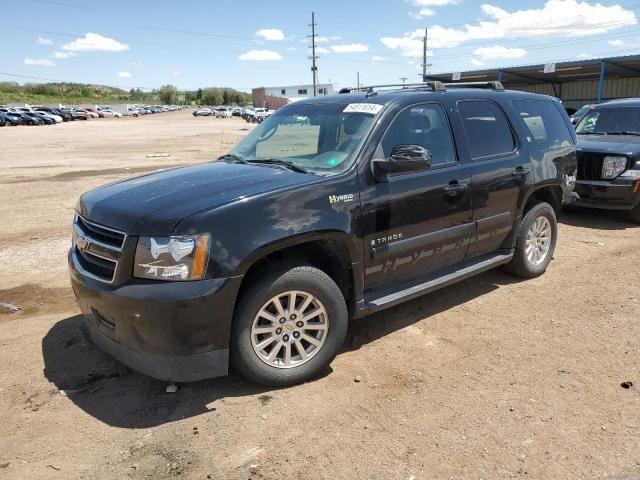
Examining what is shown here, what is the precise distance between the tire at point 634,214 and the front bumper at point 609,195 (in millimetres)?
149

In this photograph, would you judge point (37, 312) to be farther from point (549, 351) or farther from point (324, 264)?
point (549, 351)

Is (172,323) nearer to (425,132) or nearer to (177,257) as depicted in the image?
(177,257)

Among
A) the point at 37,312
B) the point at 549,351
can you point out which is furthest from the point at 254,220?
the point at 37,312

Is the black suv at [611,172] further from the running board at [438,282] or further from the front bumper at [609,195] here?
the running board at [438,282]

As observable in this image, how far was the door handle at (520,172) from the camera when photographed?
499 cm

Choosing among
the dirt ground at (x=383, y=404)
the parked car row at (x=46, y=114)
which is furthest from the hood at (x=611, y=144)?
the parked car row at (x=46, y=114)

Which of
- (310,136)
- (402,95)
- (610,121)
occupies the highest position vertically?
(402,95)

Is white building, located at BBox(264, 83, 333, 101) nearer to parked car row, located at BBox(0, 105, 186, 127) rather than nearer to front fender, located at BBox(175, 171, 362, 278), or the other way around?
parked car row, located at BBox(0, 105, 186, 127)

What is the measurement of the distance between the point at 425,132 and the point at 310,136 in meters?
0.96

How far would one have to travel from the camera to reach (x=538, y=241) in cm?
568

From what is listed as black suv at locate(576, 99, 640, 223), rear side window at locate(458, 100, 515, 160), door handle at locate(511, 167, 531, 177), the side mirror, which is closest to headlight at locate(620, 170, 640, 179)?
black suv at locate(576, 99, 640, 223)

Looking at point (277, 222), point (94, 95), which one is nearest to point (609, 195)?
point (277, 222)

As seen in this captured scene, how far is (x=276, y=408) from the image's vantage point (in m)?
3.30

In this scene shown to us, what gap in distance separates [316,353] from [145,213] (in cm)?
149
